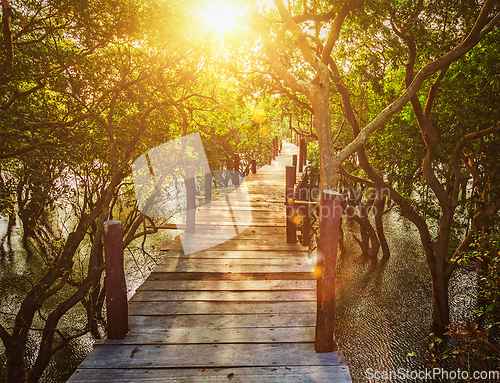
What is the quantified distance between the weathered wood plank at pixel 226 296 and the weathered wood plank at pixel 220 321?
39 centimetres

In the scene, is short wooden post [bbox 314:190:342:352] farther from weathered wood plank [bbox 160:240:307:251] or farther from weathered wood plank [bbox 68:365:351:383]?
weathered wood plank [bbox 160:240:307:251]

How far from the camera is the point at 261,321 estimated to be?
368 cm

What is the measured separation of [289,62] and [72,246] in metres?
9.41

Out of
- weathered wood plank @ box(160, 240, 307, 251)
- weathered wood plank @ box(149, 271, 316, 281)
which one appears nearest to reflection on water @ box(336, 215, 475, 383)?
weathered wood plank @ box(160, 240, 307, 251)

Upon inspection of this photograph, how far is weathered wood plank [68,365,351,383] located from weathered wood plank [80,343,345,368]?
0.05m

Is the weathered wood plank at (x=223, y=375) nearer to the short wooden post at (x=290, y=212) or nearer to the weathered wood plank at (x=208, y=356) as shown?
the weathered wood plank at (x=208, y=356)

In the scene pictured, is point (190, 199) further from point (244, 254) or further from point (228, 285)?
point (228, 285)

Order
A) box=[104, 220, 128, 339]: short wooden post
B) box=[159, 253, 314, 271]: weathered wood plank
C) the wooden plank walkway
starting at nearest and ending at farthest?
the wooden plank walkway
box=[104, 220, 128, 339]: short wooden post
box=[159, 253, 314, 271]: weathered wood plank

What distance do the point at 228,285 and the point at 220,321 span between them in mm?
925

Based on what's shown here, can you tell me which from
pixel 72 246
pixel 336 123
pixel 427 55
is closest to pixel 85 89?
pixel 72 246

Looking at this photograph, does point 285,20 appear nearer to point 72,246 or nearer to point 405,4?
point 405,4

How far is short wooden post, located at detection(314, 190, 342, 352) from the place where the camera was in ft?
9.97

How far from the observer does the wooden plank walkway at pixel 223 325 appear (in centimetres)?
290

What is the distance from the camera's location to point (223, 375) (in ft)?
9.41
